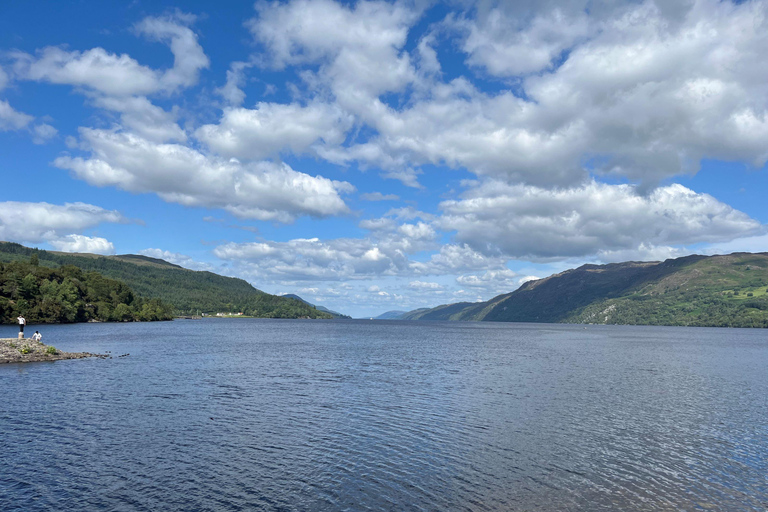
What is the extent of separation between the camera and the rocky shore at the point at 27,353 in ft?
274

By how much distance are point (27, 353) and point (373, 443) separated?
82003mm

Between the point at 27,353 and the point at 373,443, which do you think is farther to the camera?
the point at 27,353

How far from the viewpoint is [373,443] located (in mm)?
38156

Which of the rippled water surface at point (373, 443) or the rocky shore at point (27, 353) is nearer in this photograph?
the rippled water surface at point (373, 443)

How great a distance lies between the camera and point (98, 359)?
296ft

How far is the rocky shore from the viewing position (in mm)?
83500

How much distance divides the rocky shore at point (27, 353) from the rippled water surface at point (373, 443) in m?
13.7

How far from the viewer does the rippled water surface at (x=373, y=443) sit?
27531 mm

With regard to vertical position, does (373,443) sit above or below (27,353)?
below

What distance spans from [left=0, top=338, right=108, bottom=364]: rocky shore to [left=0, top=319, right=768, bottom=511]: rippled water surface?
44.9ft

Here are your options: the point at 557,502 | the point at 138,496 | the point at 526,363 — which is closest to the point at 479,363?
the point at 526,363

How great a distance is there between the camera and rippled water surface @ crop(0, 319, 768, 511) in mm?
27531

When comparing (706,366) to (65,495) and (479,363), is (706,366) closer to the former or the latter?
(479,363)

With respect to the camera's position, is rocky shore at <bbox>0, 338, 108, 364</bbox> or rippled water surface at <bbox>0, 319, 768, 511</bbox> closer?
rippled water surface at <bbox>0, 319, 768, 511</bbox>
